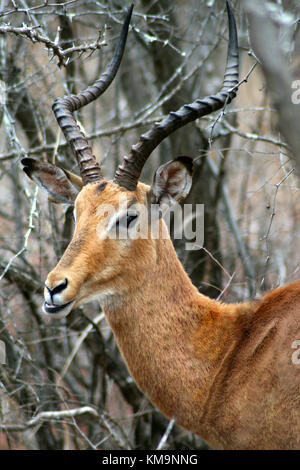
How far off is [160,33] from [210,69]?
2809 mm

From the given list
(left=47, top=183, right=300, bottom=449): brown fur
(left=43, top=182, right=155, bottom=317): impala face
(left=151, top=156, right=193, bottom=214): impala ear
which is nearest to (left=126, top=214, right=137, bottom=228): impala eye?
(left=43, top=182, right=155, bottom=317): impala face

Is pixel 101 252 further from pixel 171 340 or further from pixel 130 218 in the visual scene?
pixel 171 340

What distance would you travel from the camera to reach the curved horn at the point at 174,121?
15.7 ft

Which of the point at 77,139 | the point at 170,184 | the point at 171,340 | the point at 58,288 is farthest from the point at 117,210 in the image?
the point at 171,340

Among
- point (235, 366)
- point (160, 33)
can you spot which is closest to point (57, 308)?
point (235, 366)

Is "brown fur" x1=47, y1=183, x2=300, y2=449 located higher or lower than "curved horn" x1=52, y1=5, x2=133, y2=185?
lower

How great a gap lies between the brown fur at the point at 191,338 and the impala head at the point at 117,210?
0.01m

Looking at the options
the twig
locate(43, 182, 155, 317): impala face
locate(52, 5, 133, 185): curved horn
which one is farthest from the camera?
the twig

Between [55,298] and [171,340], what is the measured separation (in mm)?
1065

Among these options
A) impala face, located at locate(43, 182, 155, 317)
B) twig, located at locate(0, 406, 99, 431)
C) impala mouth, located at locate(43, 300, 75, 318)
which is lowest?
twig, located at locate(0, 406, 99, 431)

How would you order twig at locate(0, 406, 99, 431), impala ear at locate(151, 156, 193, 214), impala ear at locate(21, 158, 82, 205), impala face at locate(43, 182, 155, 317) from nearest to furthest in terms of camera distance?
impala face at locate(43, 182, 155, 317) < impala ear at locate(151, 156, 193, 214) < impala ear at locate(21, 158, 82, 205) < twig at locate(0, 406, 99, 431)

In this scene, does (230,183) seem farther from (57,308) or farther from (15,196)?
(57,308)

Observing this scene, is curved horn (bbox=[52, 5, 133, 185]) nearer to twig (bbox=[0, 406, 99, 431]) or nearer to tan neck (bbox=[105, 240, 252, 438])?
tan neck (bbox=[105, 240, 252, 438])

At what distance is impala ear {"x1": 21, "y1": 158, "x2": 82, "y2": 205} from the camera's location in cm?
544
